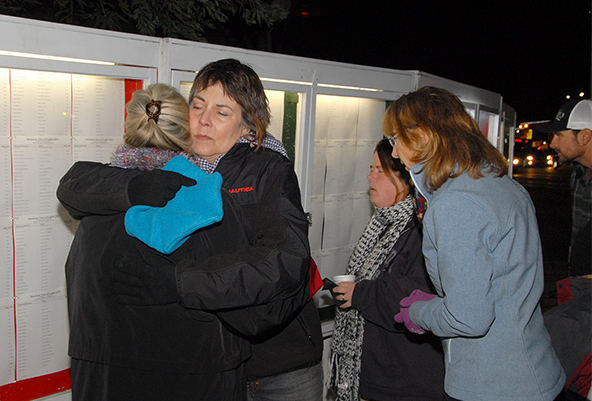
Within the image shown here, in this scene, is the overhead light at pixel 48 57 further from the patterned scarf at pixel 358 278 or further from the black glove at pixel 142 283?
the patterned scarf at pixel 358 278

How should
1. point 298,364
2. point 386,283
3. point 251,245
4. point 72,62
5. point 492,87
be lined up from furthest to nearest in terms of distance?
point 492,87, point 386,283, point 72,62, point 298,364, point 251,245

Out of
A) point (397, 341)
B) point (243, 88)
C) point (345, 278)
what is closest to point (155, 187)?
point (243, 88)

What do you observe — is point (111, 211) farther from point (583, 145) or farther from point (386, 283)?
point (583, 145)

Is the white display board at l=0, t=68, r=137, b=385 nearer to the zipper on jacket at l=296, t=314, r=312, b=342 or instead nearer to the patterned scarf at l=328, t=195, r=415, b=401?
the zipper on jacket at l=296, t=314, r=312, b=342

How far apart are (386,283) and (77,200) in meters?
1.47

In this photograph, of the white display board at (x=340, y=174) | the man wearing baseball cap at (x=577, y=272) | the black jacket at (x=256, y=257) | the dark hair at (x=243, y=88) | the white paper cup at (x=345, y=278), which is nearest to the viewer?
the black jacket at (x=256, y=257)

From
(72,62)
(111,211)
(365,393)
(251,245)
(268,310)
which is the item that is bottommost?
(365,393)

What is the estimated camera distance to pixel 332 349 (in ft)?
9.28

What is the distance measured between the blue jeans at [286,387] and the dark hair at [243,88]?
3.18 feet

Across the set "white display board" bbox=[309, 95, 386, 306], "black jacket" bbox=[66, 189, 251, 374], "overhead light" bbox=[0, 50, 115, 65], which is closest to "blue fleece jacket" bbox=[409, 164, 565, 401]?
"black jacket" bbox=[66, 189, 251, 374]

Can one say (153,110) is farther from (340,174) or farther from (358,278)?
(340,174)

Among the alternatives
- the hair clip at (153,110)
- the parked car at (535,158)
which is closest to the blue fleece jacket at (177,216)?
the hair clip at (153,110)

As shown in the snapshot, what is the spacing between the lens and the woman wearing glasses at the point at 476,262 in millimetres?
1579

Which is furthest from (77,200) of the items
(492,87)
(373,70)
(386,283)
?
(492,87)
